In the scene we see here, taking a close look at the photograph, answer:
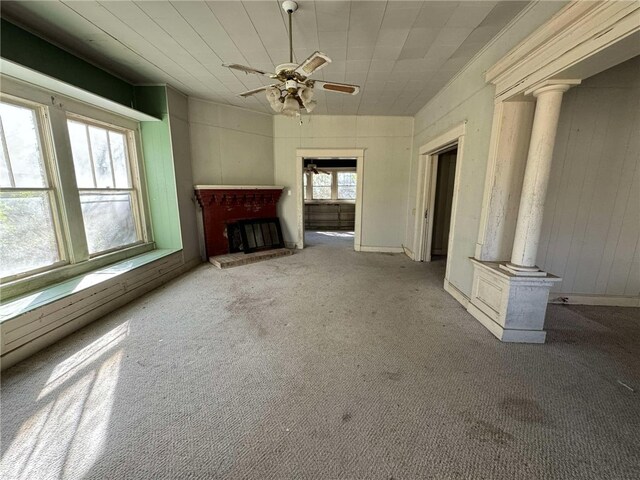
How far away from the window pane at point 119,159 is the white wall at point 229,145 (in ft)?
3.10

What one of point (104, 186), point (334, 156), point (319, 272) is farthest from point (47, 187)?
point (334, 156)

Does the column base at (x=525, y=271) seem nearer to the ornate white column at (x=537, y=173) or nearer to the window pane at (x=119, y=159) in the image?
the ornate white column at (x=537, y=173)

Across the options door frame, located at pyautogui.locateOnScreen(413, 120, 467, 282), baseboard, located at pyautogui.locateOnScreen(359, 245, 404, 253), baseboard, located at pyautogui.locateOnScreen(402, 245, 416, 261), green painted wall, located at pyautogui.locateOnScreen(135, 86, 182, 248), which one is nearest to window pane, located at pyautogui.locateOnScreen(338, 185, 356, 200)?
baseboard, located at pyautogui.locateOnScreen(359, 245, 404, 253)

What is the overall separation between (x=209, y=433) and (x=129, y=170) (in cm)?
374

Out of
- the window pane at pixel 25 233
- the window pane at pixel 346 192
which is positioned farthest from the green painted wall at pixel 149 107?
the window pane at pixel 346 192

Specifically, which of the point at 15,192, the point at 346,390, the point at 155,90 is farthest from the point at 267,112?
the point at 346,390

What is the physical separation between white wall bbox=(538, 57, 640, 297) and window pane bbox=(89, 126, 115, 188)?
5.37 meters

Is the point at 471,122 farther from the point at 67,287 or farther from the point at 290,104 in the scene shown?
the point at 67,287

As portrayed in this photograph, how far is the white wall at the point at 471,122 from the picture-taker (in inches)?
87.4

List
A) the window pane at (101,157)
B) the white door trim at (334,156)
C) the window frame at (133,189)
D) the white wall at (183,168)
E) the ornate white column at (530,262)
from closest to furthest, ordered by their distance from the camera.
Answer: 1. the ornate white column at (530,262)
2. the window pane at (101,157)
3. the window frame at (133,189)
4. the white wall at (183,168)
5. the white door trim at (334,156)

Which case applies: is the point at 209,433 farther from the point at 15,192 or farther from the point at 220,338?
the point at 15,192

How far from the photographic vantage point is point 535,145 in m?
2.02

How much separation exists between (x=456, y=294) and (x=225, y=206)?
3.99 meters

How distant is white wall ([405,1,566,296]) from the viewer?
2.22m
